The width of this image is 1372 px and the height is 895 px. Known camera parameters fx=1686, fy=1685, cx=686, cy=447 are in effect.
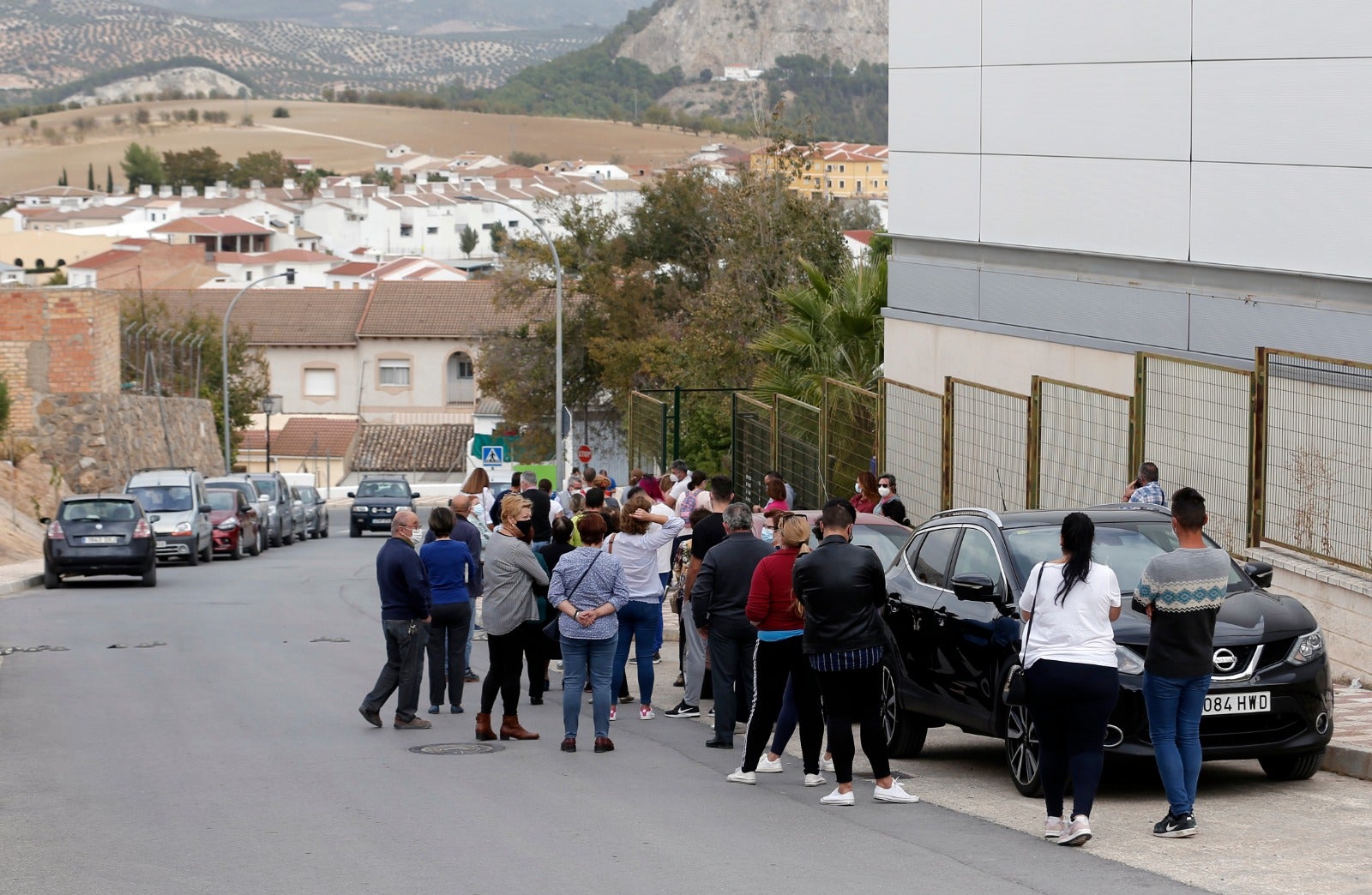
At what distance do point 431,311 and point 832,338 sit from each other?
7355 cm

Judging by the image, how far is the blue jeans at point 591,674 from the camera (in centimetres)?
1247

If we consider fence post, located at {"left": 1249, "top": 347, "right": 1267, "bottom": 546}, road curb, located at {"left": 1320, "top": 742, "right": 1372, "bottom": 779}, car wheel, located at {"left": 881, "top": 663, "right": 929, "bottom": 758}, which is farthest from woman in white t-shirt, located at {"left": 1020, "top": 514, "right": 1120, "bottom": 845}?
fence post, located at {"left": 1249, "top": 347, "right": 1267, "bottom": 546}

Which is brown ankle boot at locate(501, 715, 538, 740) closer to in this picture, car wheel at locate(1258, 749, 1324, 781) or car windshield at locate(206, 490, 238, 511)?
car wheel at locate(1258, 749, 1324, 781)

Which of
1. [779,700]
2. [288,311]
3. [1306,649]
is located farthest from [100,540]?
[288,311]

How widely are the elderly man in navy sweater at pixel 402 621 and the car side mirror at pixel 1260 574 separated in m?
6.42

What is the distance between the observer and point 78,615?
2323 cm

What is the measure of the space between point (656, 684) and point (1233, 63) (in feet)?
Result: 28.0

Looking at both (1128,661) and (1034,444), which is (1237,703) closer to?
(1128,661)

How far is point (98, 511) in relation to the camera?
28.5 metres

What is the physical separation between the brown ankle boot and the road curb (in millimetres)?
5796

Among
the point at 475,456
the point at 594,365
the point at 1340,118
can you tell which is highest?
the point at 1340,118

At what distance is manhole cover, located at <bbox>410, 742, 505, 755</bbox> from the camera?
41.1 feet

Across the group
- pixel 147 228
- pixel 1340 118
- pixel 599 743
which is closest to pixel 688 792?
pixel 599 743

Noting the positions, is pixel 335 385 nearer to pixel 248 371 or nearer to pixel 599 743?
pixel 248 371
